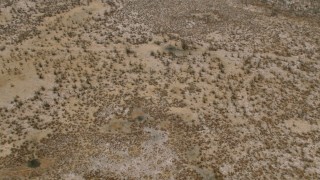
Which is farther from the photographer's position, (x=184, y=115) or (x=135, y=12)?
(x=135, y=12)

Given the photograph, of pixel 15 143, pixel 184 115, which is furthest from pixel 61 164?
pixel 184 115

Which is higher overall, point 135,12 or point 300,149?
point 135,12

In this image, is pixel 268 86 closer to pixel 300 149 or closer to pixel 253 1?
pixel 300 149

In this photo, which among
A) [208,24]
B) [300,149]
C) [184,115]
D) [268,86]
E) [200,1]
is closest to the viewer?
[300,149]

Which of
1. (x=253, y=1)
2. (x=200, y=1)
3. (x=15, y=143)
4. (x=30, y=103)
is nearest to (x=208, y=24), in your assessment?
(x=200, y=1)

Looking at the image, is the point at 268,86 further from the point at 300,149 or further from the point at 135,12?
the point at 135,12

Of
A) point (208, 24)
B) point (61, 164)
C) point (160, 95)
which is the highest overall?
point (208, 24)

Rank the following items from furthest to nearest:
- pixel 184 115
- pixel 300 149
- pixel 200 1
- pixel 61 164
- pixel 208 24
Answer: pixel 200 1 → pixel 208 24 → pixel 184 115 → pixel 300 149 → pixel 61 164
